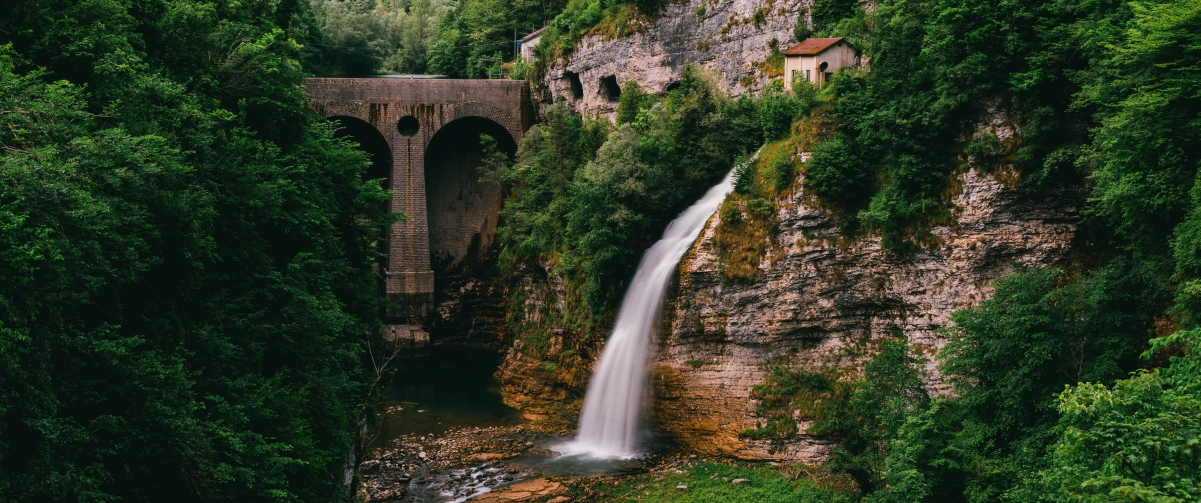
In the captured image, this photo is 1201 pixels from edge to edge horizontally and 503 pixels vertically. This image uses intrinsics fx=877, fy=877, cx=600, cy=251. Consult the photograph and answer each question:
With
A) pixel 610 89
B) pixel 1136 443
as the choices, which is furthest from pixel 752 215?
pixel 610 89

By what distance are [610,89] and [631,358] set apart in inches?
697

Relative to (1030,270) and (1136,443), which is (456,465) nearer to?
(1030,270)

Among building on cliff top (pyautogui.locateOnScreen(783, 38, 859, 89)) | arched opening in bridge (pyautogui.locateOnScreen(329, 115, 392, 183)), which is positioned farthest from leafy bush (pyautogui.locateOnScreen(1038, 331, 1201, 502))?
arched opening in bridge (pyautogui.locateOnScreen(329, 115, 392, 183))

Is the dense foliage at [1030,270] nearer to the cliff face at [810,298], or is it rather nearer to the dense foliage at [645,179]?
the cliff face at [810,298]

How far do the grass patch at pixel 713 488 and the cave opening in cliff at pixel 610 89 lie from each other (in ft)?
71.4

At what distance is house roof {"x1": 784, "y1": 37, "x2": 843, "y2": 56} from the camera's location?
30656 millimetres

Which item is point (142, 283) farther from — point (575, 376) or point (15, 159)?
point (575, 376)

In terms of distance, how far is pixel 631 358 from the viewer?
30.5 metres

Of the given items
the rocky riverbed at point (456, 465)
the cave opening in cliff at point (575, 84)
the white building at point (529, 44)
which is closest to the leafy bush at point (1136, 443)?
the rocky riverbed at point (456, 465)

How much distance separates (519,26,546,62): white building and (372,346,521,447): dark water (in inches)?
662

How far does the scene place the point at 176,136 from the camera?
18.8 meters

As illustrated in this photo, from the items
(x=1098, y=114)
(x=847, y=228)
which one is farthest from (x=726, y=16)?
(x=1098, y=114)

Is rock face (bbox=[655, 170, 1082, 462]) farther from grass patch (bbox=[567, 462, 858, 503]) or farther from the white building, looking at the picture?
the white building

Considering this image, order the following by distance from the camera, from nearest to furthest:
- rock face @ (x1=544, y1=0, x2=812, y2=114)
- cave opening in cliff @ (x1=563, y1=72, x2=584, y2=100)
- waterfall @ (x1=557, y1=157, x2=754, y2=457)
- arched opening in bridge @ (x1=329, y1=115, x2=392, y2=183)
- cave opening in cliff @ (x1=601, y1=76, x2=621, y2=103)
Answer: waterfall @ (x1=557, y1=157, x2=754, y2=457), rock face @ (x1=544, y1=0, x2=812, y2=114), cave opening in cliff @ (x1=601, y1=76, x2=621, y2=103), cave opening in cliff @ (x1=563, y1=72, x2=584, y2=100), arched opening in bridge @ (x1=329, y1=115, x2=392, y2=183)
